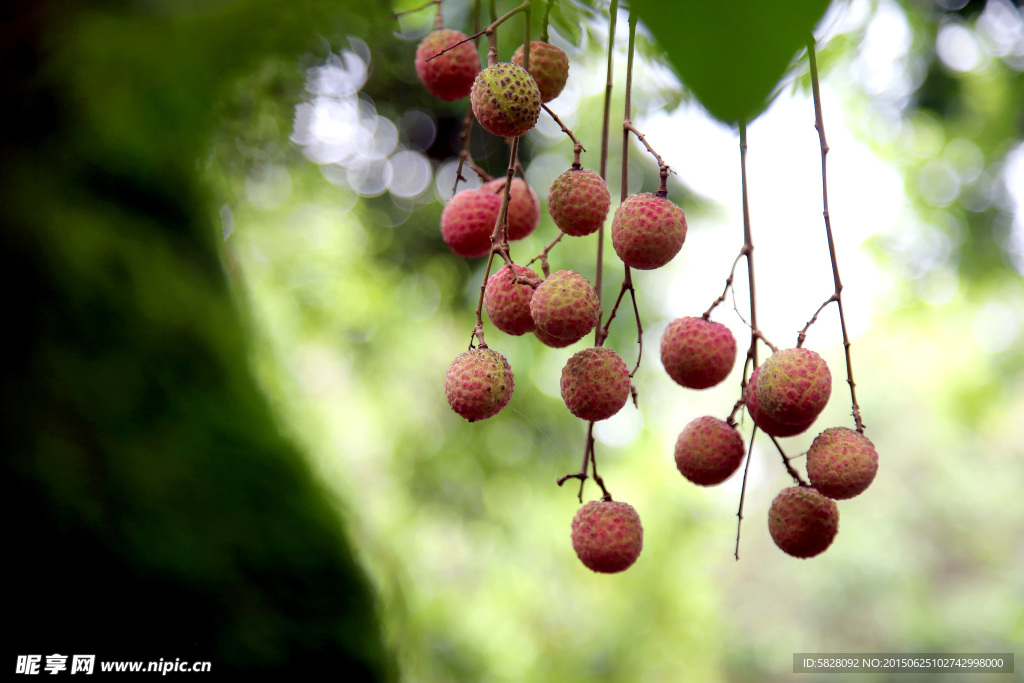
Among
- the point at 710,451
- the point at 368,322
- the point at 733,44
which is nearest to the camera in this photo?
the point at 733,44

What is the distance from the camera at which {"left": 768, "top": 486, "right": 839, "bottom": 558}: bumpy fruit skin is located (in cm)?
38

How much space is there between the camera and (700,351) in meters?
0.38

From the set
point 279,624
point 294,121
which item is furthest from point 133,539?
point 294,121

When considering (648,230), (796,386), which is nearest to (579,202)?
(648,230)

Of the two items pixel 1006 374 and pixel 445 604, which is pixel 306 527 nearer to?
pixel 445 604

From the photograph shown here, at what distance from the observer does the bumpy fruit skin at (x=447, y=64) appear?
0.42 meters

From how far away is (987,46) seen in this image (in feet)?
3.72

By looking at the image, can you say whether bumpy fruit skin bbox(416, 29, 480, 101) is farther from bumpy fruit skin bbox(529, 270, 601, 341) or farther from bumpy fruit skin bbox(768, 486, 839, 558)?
bumpy fruit skin bbox(768, 486, 839, 558)

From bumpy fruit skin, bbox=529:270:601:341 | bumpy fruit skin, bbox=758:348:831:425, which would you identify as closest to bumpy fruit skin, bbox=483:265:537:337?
bumpy fruit skin, bbox=529:270:601:341

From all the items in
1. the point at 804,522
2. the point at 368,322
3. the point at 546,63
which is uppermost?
the point at 368,322

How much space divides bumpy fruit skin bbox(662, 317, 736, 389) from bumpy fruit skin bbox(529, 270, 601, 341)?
94 mm

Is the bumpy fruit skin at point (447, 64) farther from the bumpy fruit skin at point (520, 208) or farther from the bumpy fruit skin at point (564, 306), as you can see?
the bumpy fruit skin at point (564, 306)

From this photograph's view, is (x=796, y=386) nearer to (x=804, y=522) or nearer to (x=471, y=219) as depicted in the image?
(x=804, y=522)

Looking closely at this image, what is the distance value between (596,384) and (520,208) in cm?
14
